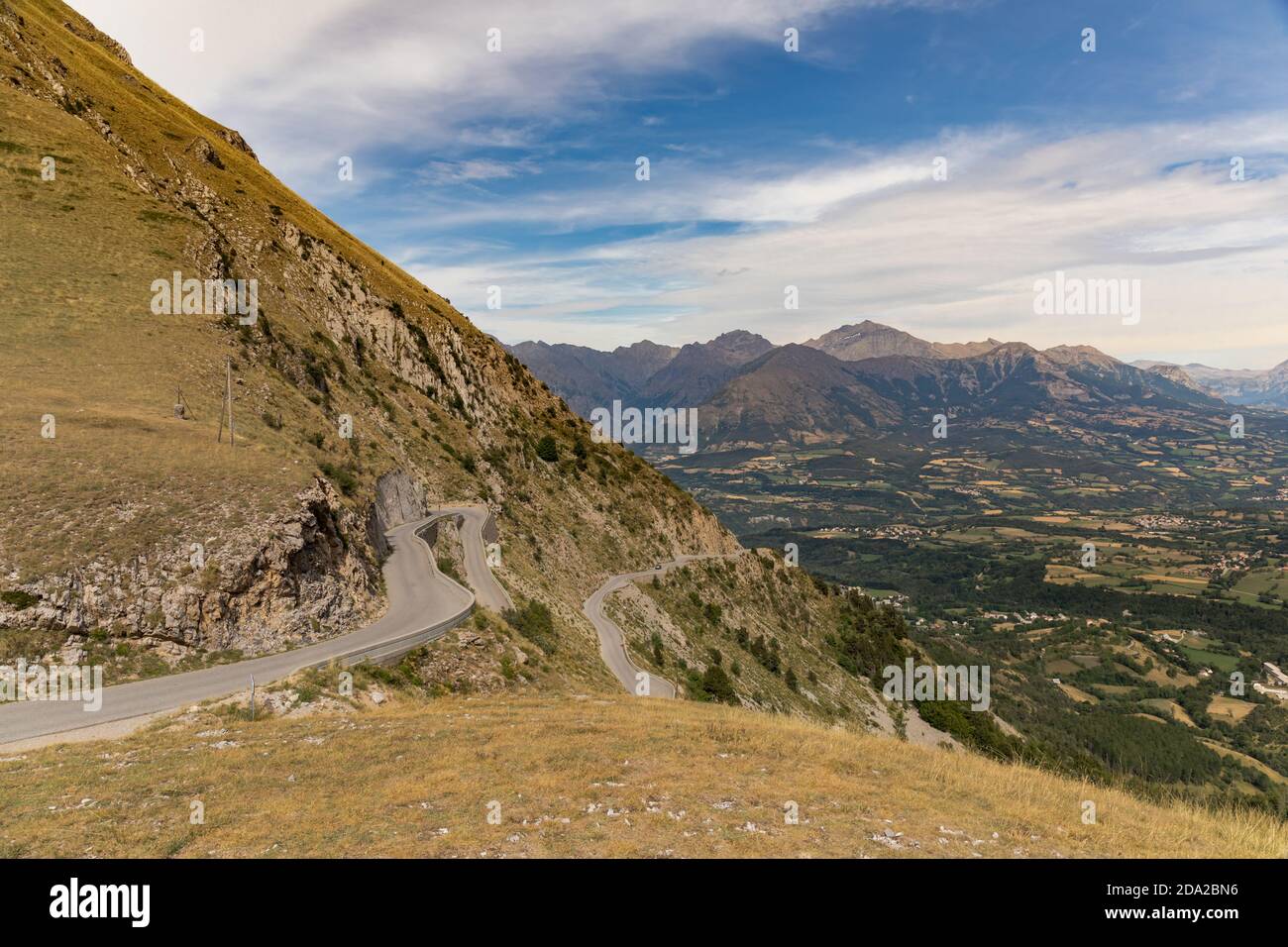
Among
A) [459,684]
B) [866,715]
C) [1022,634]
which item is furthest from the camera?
[1022,634]

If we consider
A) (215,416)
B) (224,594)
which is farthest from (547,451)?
(224,594)

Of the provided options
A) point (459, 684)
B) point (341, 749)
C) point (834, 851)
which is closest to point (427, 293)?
point (459, 684)

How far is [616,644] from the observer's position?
4500cm

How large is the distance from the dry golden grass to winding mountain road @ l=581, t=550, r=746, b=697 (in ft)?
46.5

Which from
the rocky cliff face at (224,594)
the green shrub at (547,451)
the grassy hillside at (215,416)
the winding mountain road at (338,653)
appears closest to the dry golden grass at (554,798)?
the winding mountain road at (338,653)

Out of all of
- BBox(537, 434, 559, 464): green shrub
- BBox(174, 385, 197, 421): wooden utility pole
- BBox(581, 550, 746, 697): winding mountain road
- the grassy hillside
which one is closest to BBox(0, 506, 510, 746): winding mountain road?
the grassy hillside

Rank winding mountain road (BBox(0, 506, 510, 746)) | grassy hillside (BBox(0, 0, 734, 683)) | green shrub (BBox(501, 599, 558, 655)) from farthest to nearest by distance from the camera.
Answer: green shrub (BBox(501, 599, 558, 655)) < grassy hillside (BBox(0, 0, 734, 683)) < winding mountain road (BBox(0, 506, 510, 746))

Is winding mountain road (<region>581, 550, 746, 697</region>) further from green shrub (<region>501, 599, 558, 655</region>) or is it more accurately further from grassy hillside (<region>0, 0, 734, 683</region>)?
green shrub (<region>501, 599, 558, 655</region>)

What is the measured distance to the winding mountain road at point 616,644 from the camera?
1457 inches

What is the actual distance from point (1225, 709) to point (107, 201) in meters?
222

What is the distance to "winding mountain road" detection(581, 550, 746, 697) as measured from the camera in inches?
1457

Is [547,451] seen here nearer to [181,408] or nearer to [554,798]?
[181,408]

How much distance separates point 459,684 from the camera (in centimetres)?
2445
